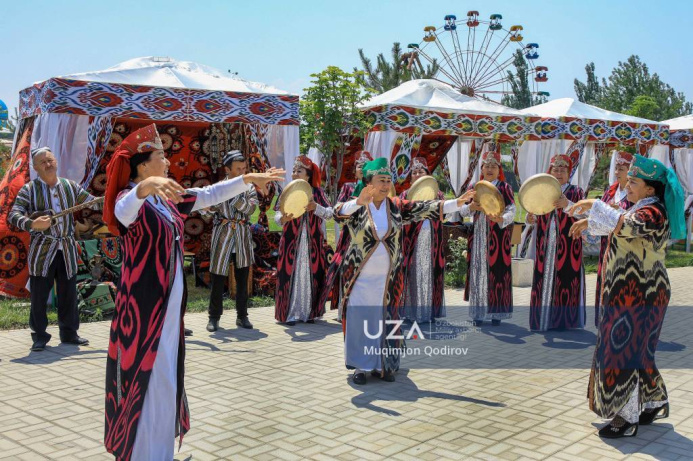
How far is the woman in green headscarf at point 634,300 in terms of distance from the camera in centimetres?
453

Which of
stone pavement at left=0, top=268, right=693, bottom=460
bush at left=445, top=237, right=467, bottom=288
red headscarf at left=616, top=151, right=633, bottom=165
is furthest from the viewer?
bush at left=445, top=237, right=467, bottom=288

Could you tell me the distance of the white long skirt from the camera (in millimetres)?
3742

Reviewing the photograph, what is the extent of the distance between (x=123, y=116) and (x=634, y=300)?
6648 millimetres

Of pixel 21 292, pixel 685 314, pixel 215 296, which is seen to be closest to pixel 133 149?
pixel 215 296

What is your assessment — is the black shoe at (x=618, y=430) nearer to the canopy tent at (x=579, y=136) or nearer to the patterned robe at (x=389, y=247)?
the patterned robe at (x=389, y=247)

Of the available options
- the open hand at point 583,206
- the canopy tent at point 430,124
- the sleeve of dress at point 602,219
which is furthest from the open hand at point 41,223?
the canopy tent at point 430,124

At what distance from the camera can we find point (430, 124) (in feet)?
39.8

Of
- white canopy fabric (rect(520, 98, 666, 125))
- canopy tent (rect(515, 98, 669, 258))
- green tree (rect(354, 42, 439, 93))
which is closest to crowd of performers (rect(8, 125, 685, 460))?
canopy tent (rect(515, 98, 669, 258))

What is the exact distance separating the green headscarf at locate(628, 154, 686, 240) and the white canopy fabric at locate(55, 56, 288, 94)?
20.5 ft

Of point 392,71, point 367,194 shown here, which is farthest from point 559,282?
point 392,71

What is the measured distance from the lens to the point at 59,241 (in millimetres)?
6727

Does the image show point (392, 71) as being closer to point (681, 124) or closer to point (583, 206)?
point (681, 124)

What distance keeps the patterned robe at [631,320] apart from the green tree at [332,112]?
7.18 meters

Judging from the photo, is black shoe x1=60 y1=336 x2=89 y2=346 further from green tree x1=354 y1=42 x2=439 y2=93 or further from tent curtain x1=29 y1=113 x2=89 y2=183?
green tree x1=354 y1=42 x2=439 y2=93
